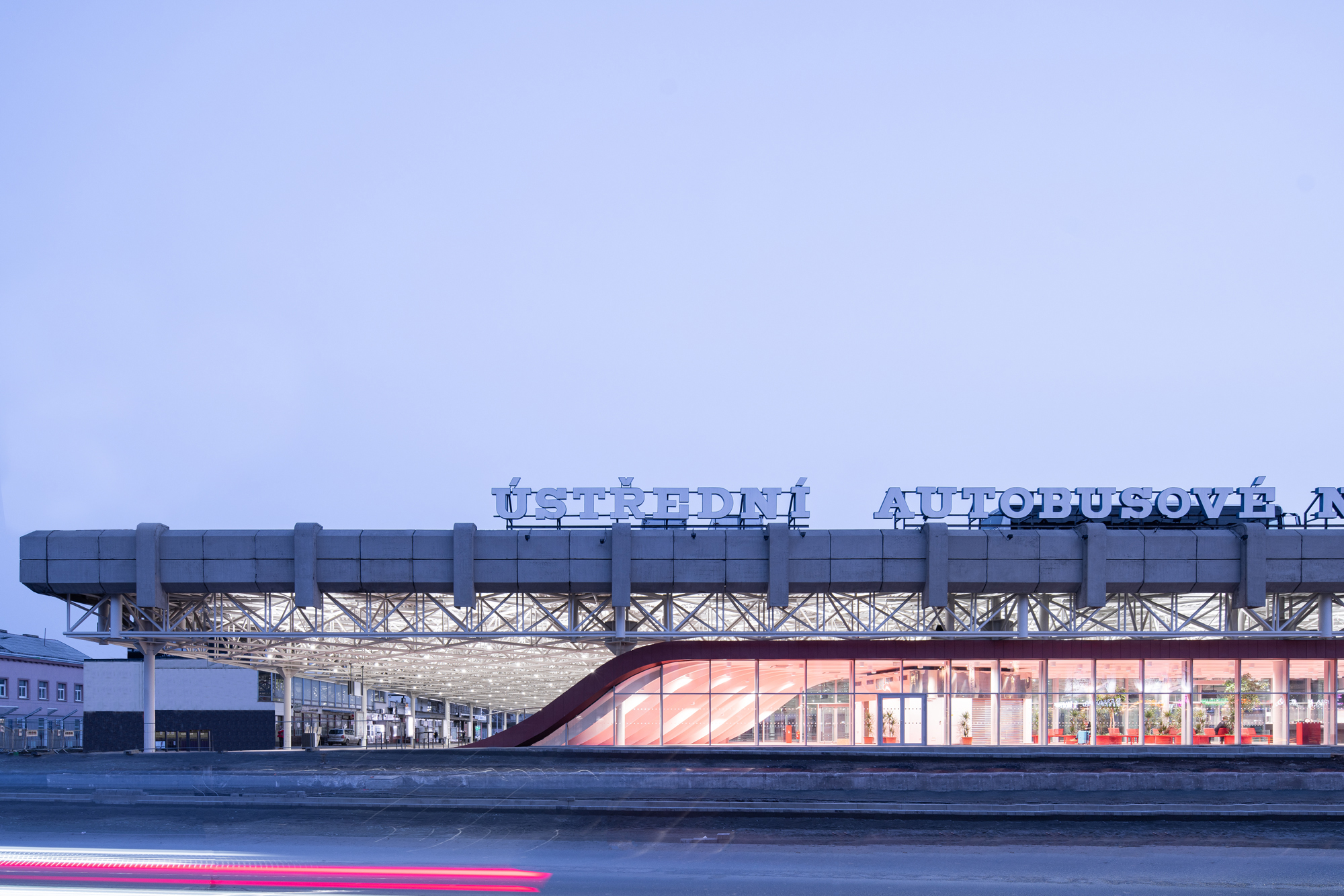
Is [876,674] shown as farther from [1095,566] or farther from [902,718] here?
[1095,566]

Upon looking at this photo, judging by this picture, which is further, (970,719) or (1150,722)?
(1150,722)

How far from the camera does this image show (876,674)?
1822 inches

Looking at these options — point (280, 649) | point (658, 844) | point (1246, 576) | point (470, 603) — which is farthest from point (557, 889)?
point (280, 649)

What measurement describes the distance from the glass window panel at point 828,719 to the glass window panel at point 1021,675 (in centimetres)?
667

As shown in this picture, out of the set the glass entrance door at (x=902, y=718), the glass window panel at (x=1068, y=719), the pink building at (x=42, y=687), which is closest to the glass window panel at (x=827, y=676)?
the glass entrance door at (x=902, y=718)

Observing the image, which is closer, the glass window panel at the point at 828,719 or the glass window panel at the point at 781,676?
the glass window panel at the point at 828,719

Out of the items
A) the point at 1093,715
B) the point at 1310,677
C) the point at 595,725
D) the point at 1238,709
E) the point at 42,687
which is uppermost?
the point at 1310,677

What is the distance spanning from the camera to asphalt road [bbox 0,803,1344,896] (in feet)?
48.6

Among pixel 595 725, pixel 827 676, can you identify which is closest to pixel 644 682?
pixel 595 725

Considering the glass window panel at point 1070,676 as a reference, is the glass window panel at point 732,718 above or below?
below

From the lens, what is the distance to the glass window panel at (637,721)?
153 feet

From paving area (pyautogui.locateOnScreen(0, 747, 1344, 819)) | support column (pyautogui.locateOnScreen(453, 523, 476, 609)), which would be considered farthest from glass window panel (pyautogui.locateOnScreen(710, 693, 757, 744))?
paving area (pyautogui.locateOnScreen(0, 747, 1344, 819))

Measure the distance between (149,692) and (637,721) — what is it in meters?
20.5

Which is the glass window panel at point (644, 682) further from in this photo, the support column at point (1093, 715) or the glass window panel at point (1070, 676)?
the support column at point (1093, 715)
